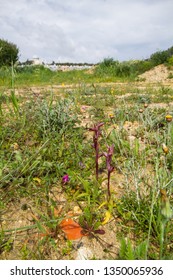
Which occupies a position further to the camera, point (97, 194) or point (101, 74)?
point (101, 74)

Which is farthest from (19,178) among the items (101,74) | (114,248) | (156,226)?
(101,74)

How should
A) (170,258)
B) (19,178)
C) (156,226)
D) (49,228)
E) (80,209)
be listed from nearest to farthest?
(170,258) → (156,226) → (49,228) → (80,209) → (19,178)

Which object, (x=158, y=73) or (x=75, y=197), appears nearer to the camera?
(x=75, y=197)

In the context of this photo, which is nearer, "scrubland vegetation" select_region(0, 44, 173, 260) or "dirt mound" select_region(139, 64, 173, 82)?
"scrubland vegetation" select_region(0, 44, 173, 260)

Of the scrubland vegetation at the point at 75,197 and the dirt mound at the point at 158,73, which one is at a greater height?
the dirt mound at the point at 158,73

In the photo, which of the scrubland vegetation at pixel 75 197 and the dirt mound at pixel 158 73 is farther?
the dirt mound at pixel 158 73

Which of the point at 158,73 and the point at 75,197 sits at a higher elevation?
the point at 158,73

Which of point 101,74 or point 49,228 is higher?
point 101,74

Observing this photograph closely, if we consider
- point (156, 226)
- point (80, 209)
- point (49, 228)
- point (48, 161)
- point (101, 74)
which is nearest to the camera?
point (156, 226)

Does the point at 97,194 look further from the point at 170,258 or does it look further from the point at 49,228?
the point at 170,258

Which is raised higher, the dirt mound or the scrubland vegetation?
the dirt mound
